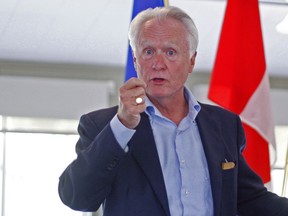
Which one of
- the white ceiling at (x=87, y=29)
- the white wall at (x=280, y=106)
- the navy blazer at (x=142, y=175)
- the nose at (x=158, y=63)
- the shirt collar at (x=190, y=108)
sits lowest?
the navy blazer at (x=142, y=175)

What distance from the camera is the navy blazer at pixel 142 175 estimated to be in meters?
1.57

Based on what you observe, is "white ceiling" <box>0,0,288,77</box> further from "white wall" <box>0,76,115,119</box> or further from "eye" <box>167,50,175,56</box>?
"eye" <box>167,50,175,56</box>

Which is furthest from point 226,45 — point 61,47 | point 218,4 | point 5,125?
point 5,125

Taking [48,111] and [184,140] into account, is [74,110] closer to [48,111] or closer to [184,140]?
[48,111]

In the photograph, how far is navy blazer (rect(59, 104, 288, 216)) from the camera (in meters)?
1.57

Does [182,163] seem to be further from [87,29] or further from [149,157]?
[87,29]

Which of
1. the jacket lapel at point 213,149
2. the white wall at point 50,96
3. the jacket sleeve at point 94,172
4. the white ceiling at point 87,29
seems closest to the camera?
Answer: the jacket sleeve at point 94,172

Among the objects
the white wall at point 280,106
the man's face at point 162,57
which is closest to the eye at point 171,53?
the man's face at point 162,57

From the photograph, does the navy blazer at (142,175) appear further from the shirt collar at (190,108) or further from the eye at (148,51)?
the eye at (148,51)

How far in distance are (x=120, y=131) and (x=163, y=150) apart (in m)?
0.17

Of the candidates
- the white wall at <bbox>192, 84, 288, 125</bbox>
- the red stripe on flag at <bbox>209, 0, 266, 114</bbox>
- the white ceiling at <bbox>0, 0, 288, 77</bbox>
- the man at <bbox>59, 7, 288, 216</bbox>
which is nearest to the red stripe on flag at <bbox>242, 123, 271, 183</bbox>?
the red stripe on flag at <bbox>209, 0, 266, 114</bbox>

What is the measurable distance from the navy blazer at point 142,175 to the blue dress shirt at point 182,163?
0.8 inches

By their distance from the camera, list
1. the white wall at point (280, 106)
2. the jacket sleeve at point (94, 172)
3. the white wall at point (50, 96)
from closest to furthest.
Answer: the jacket sleeve at point (94, 172) < the white wall at point (50, 96) < the white wall at point (280, 106)

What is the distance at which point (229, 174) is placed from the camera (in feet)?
5.61
